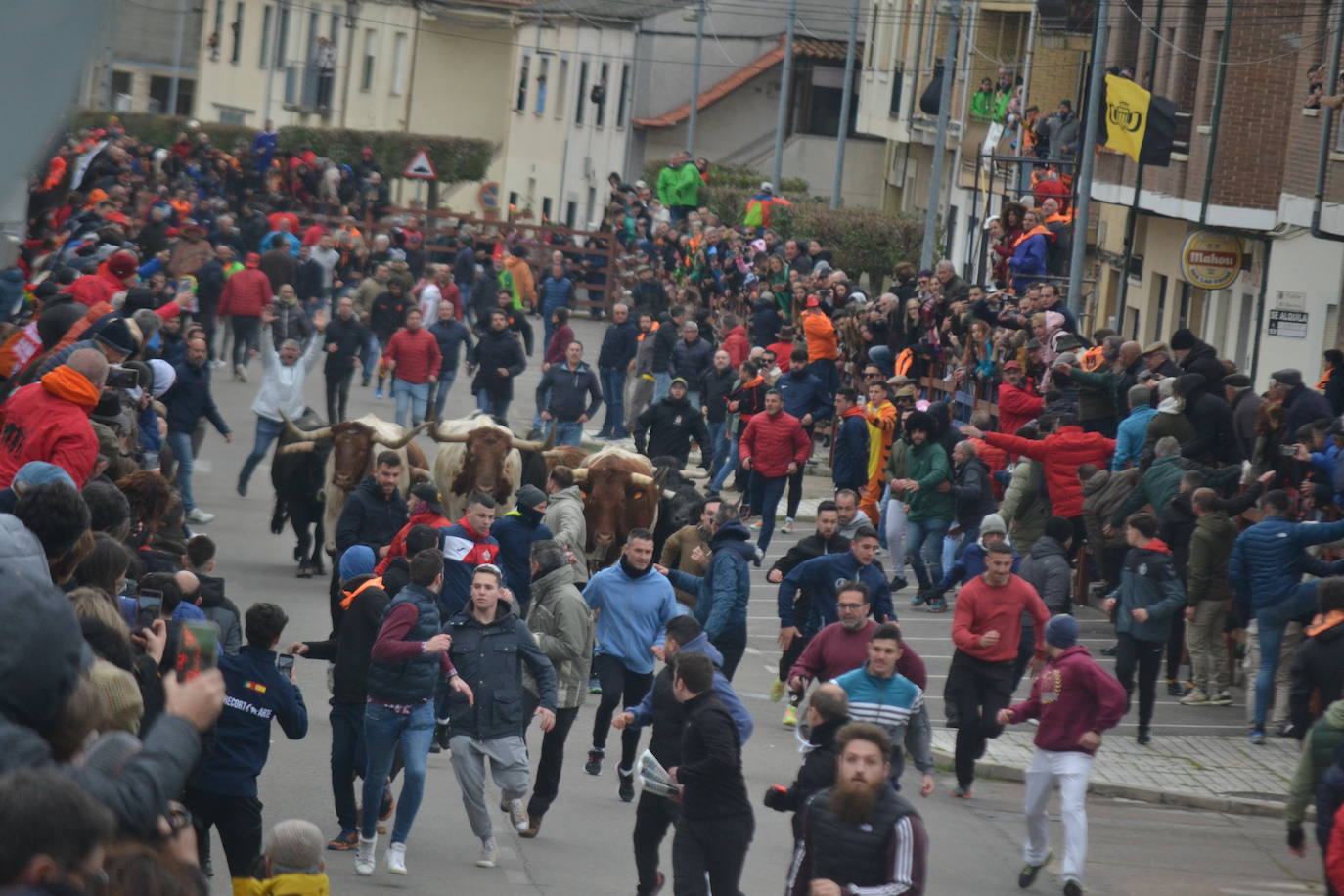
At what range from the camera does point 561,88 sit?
208ft

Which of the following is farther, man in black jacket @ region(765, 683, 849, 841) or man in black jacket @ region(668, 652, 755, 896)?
man in black jacket @ region(668, 652, 755, 896)

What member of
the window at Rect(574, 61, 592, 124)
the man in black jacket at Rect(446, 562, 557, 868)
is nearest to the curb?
the man in black jacket at Rect(446, 562, 557, 868)

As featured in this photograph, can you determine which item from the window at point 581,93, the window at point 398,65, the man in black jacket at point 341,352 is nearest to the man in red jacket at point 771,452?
the man in black jacket at point 341,352

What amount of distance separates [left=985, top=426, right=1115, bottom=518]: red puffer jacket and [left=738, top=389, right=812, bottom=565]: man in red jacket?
3.35m

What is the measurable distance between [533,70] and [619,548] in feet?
166

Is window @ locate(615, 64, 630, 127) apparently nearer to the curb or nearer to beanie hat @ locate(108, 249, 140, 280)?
beanie hat @ locate(108, 249, 140, 280)

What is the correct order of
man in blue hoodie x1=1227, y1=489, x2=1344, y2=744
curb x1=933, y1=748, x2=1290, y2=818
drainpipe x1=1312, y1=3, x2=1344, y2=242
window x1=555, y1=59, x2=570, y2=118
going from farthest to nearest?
window x1=555, y1=59, x2=570, y2=118, drainpipe x1=1312, y1=3, x2=1344, y2=242, man in blue hoodie x1=1227, y1=489, x2=1344, y2=744, curb x1=933, y1=748, x2=1290, y2=818

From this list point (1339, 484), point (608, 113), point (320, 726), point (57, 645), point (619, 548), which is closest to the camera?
point (57, 645)

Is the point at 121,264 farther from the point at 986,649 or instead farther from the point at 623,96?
the point at 623,96

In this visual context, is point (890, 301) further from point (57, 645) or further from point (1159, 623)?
point (57, 645)

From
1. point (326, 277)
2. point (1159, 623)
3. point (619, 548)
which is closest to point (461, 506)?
point (619, 548)

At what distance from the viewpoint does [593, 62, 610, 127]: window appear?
6084 cm

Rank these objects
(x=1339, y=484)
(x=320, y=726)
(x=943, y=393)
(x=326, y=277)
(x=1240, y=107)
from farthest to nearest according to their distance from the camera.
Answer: (x=326, y=277)
(x=1240, y=107)
(x=943, y=393)
(x=1339, y=484)
(x=320, y=726)

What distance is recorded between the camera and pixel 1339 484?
14.3 metres
